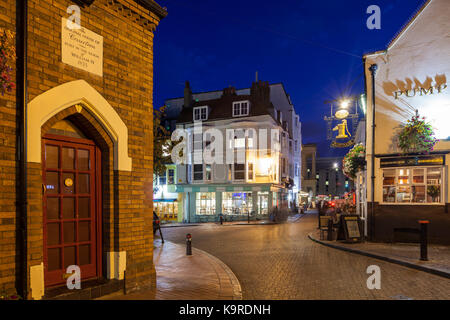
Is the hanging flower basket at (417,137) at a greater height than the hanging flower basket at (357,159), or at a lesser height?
greater

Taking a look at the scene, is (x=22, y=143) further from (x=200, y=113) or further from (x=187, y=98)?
(x=187, y=98)

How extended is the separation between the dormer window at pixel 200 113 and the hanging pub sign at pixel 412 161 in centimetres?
1824

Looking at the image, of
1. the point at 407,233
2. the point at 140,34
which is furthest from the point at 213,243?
the point at 140,34

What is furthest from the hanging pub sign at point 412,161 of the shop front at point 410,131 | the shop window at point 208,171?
the shop window at point 208,171

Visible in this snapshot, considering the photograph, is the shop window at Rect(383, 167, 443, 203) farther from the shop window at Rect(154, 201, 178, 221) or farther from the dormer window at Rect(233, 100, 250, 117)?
the shop window at Rect(154, 201, 178, 221)

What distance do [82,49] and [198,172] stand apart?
2277 cm

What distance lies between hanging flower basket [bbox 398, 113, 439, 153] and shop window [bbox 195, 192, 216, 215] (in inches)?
714

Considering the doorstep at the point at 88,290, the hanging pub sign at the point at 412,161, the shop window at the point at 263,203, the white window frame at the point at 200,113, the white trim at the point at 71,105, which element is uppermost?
the white window frame at the point at 200,113

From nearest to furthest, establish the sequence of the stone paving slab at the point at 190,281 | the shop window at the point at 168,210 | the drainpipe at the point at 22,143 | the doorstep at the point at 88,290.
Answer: the drainpipe at the point at 22,143
the doorstep at the point at 88,290
the stone paving slab at the point at 190,281
the shop window at the point at 168,210

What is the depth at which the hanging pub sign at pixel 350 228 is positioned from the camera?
38.8ft

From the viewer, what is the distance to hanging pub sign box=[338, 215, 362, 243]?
38.8ft

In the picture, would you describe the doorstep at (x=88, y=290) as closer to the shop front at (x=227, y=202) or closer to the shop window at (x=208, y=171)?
the shop front at (x=227, y=202)
